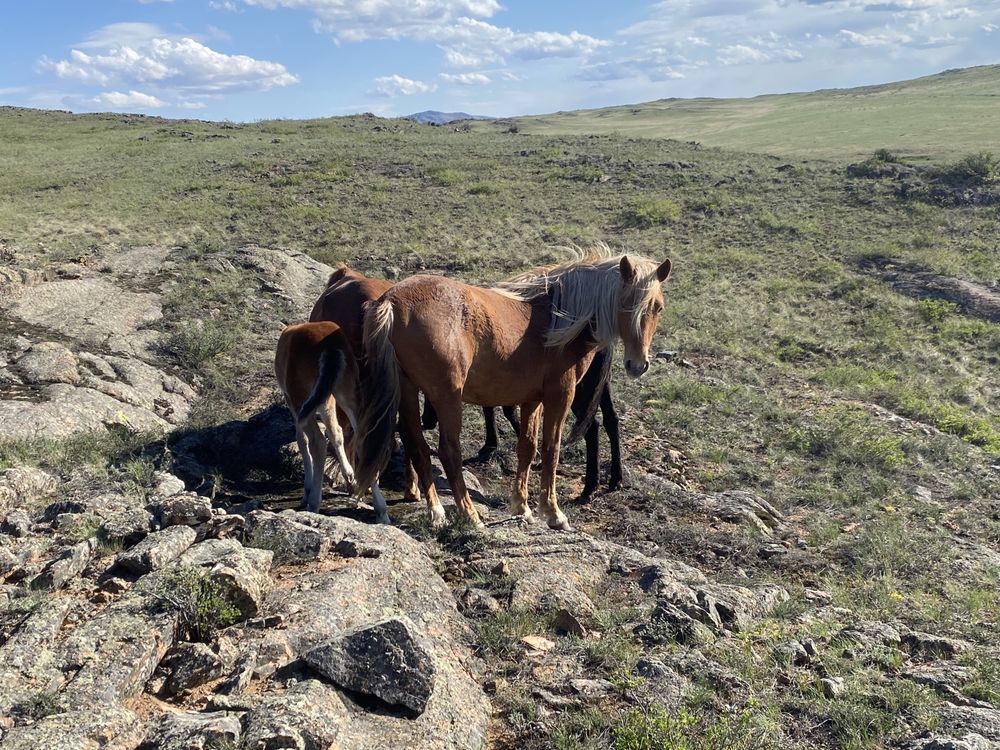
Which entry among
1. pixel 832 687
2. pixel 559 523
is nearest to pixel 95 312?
pixel 559 523

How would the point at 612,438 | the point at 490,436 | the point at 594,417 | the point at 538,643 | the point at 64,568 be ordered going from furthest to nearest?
the point at 490,436 < the point at 612,438 < the point at 594,417 < the point at 538,643 < the point at 64,568

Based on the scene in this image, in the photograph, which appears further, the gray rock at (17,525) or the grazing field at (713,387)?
the gray rock at (17,525)

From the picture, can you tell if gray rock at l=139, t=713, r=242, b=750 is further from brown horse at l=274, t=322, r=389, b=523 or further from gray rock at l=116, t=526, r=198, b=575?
brown horse at l=274, t=322, r=389, b=523

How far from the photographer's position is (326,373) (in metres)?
5.62

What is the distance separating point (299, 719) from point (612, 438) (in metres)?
5.45

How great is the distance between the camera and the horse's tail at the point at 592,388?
7.43 metres

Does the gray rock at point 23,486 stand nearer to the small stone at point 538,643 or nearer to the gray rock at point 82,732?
the gray rock at point 82,732

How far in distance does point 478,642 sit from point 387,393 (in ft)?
7.13

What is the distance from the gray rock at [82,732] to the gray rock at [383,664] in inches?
30.0

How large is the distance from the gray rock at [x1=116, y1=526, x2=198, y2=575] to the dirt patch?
50.9 feet

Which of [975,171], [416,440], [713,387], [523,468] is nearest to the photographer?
[416,440]

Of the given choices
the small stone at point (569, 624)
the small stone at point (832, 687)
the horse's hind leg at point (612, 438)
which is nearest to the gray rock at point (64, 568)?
the small stone at point (569, 624)

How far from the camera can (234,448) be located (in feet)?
24.1

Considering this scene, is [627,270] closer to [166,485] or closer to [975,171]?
[166,485]
